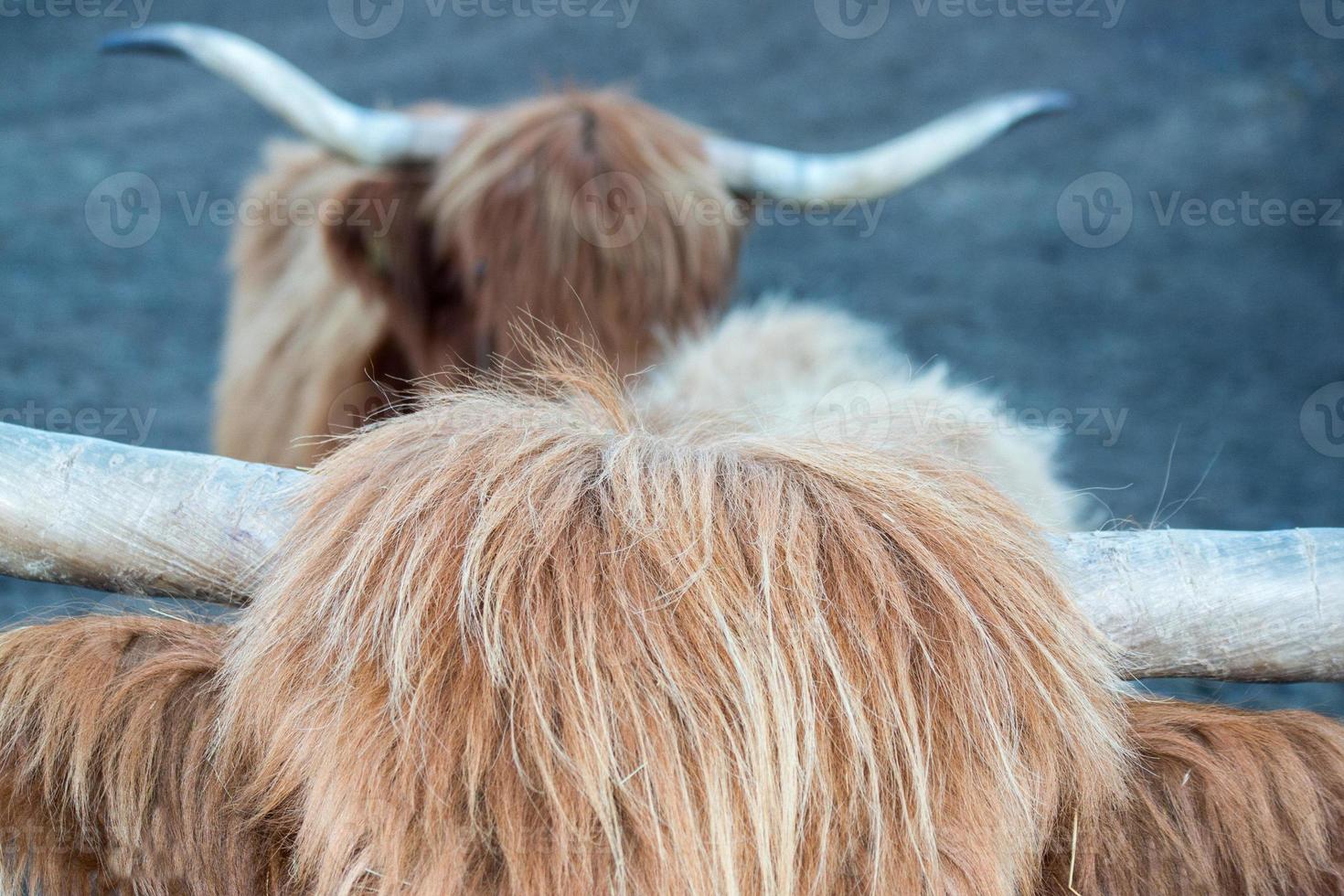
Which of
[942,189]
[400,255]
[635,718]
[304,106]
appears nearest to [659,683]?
[635,718]

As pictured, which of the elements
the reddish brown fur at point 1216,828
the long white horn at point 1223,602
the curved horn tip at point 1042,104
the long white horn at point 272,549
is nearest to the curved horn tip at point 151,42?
the long white horn at point 272,549

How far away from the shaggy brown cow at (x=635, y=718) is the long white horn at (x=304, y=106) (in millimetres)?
2156

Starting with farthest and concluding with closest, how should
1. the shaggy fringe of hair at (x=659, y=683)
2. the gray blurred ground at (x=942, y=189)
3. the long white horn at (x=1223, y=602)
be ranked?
the gray blurred ground at (x=942, y=189) < the long white horn at (x=1223, y=602) < the shaggy fringe of hair at (x=659, y=683)

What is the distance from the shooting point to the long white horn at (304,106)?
3096 mm

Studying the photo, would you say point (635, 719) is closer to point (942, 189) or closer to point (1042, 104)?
point (1042, 104)

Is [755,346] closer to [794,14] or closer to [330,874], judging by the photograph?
[330,874]

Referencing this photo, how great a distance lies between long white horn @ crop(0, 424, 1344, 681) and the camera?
1.20m

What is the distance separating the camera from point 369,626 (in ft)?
3.42

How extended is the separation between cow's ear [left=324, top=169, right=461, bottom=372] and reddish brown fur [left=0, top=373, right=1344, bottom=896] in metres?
1.98

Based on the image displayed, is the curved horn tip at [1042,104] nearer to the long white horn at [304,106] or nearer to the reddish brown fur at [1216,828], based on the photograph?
the long white horn at [304,106]

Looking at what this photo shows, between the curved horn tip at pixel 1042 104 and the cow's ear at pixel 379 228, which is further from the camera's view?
the curved horn tip at pixel 1042 104

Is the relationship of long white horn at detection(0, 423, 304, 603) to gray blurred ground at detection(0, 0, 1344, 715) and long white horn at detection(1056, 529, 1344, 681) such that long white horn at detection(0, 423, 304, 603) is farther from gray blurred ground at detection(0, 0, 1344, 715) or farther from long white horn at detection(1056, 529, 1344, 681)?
gray blurred ground at detection(0, 0, 1344, 715)

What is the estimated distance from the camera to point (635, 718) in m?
0.99

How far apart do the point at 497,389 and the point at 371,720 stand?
0.61 metres
